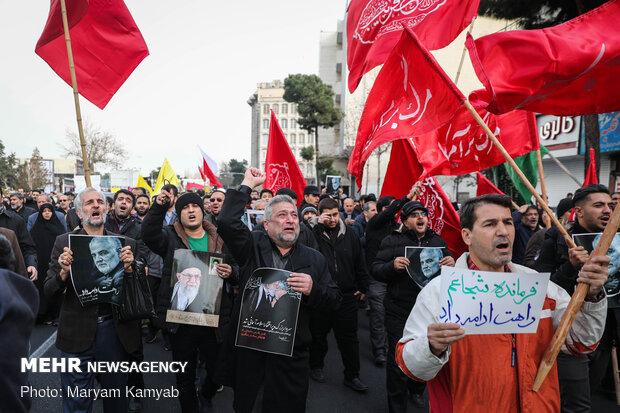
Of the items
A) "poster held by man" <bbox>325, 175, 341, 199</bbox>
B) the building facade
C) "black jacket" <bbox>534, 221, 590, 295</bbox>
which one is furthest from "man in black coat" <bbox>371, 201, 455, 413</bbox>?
the building facade

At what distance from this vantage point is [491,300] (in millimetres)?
1808

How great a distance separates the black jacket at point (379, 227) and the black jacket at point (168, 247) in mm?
2035

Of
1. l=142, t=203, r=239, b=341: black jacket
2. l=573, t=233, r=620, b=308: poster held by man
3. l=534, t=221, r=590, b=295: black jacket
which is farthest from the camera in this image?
l=142, t=203, r=239, b=341: black jacket

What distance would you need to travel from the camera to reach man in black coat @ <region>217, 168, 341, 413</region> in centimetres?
302

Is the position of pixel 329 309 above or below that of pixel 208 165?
below

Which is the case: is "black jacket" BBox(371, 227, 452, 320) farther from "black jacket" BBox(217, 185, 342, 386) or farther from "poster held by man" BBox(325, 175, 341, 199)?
"poster held by man" BBox(325, 175, 341, 199)

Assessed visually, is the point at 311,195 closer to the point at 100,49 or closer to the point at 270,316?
the point at 100,49

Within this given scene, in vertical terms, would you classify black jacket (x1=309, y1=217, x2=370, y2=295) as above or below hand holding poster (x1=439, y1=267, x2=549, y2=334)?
below

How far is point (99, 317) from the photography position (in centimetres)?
333

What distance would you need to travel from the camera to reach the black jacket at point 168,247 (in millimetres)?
3646

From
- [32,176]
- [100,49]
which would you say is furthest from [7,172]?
[100,49]

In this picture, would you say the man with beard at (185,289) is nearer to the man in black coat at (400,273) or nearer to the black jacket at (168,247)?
the black jacket at (168,247)

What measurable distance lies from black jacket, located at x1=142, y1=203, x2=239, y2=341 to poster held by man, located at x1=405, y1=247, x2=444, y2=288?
5.44ft

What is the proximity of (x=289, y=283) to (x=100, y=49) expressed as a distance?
4.49 m
